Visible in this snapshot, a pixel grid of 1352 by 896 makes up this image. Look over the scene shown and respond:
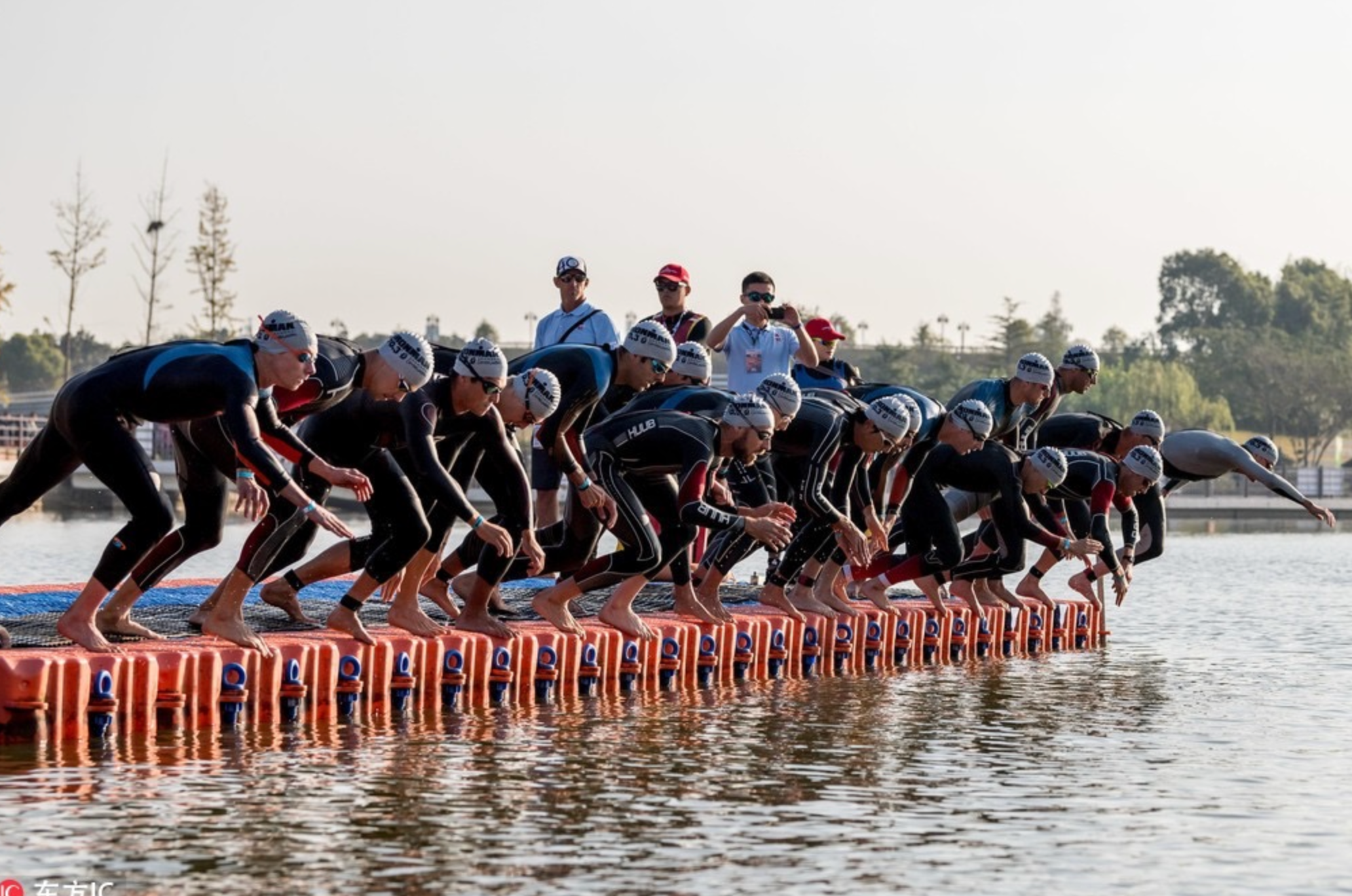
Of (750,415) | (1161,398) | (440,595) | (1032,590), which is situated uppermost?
(1161,398)

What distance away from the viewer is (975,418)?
71.6 ft

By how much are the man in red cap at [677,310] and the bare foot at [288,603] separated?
5.25 metres

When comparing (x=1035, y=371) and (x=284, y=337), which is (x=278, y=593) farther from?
(x=1035, y=371)

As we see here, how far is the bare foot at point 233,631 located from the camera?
15539 millimetres

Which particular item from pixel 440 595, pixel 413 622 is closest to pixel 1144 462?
pixel 440 595

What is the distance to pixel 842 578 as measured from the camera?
23125 mm

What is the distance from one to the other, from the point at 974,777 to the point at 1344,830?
7.92ft

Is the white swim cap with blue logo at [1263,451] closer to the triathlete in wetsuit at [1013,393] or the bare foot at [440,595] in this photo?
the triathlete in wetsuit at [1013,393]

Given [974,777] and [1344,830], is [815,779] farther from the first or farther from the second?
[1344,830]

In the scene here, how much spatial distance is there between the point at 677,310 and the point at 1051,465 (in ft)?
12.5

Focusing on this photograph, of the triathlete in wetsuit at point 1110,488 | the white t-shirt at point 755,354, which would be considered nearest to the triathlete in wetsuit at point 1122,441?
the triathlete in wetsuit at point 1110,488

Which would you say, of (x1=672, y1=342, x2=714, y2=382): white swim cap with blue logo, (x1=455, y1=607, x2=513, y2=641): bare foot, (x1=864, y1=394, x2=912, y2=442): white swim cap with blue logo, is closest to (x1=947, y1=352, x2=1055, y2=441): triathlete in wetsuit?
(x1=864, y1=394, x2=912, y2=442): white swim cap with blue logo

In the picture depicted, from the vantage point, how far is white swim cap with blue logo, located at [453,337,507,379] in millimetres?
16438

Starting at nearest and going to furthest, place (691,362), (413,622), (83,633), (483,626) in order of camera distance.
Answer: (83,633), (413,622), (483,626), (691,362)
